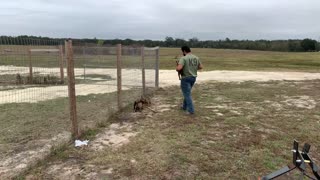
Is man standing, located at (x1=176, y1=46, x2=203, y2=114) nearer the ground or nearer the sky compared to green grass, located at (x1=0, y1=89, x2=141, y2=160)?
nearer the sky

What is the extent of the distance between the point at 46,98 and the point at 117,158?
7383 millimetres

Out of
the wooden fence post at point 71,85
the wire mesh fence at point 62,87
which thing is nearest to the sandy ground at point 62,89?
the wire mesh fence at point 62,87

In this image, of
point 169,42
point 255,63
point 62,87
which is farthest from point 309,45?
point 62,87

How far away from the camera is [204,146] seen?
21.7 ft

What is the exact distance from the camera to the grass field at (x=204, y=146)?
5406 mm

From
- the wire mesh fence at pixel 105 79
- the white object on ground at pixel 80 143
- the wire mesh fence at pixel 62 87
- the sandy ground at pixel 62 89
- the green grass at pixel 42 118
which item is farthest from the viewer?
the sandy ground at pixel 62 89

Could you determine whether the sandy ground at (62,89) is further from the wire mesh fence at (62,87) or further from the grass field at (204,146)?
the grass field at (204,146)

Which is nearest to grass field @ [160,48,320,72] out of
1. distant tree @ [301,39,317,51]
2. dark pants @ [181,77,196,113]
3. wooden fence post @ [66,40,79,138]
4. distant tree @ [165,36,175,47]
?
dark pants @ [181,77,196,113]

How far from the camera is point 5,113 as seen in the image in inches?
382

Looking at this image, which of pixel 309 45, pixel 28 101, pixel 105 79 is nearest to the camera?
pixel 28 101

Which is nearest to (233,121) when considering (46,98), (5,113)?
(5,113)

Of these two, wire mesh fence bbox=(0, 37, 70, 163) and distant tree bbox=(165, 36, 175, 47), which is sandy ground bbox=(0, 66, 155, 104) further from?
distant tree bbox=(165, 36, 175, 47)

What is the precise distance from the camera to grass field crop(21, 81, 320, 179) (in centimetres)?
541

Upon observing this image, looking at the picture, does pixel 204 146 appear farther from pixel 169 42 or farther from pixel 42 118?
pixel 169 42
